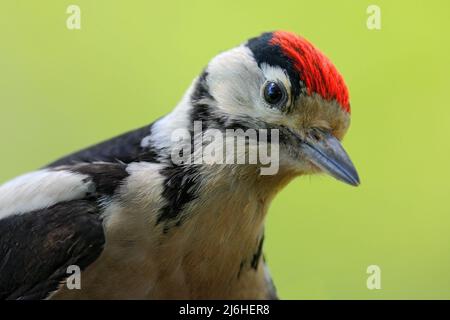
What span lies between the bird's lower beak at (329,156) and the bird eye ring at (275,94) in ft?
0.54

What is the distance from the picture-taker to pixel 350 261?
4.05m

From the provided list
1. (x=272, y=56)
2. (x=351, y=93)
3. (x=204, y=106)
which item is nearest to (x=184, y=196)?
(x=204, y=106)

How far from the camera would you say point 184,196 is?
2887mm

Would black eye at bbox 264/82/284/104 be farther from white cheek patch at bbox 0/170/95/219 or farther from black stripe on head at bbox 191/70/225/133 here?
white cheek patch at bbox 0/170/95/219

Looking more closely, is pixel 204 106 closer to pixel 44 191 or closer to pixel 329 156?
pixel 329 156

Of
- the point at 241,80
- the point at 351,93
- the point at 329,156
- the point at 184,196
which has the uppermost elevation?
the point at 241,80

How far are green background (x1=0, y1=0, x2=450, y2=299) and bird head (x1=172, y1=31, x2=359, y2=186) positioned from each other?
3.10ft

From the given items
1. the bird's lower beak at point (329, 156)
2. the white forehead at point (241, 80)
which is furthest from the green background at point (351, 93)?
the bird's lower beak at point (329, 156)

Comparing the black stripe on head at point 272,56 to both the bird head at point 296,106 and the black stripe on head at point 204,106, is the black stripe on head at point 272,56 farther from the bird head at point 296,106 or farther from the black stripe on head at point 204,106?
the black stripe on head at point 204,106

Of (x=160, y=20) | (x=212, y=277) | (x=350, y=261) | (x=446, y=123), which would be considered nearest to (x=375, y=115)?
(x=446, y=123)

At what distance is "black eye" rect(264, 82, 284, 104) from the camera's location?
2814 mm

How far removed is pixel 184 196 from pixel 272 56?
58 centimetres

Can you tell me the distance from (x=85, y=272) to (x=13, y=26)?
1.99m
